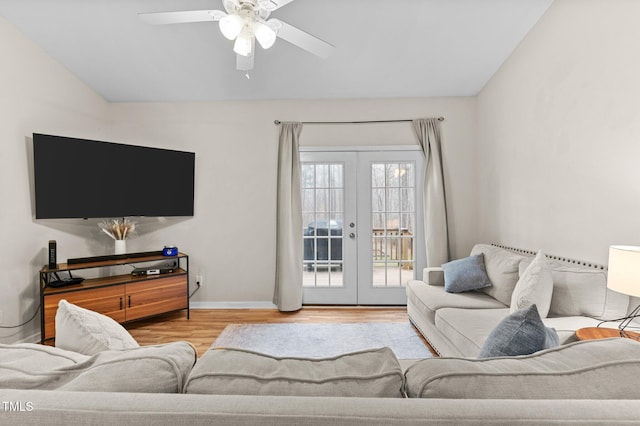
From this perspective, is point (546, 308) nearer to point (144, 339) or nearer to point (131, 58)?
point (144, 339)

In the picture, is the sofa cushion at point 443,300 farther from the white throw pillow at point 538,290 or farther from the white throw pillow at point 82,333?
the white throw pillow at point 82,333

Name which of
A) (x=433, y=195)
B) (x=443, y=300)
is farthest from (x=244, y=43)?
(x=433, y=195)

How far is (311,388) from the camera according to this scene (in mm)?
752

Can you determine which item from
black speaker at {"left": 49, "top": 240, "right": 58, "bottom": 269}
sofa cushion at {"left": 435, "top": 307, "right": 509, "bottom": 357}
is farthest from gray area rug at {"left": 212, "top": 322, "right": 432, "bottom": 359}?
black speaker at {"left": 49, "top": 240, "right": 58, "bottom": 269}

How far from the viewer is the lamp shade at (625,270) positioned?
60.4 inches

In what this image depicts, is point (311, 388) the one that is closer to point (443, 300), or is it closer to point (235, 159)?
point (443, 300)

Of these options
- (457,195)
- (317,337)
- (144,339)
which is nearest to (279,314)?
(317,337)

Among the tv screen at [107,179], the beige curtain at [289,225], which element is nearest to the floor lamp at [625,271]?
the beige curtain at [289,225]

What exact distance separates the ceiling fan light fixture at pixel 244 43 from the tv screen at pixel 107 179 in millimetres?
2342

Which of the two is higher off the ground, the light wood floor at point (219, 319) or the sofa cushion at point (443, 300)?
the sofa cushion at point (443, 300)

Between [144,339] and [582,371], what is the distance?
3493 mm

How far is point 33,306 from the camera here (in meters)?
3.06

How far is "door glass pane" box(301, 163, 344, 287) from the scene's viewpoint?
14.0 feet

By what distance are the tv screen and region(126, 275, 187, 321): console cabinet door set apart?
83 centimetres
